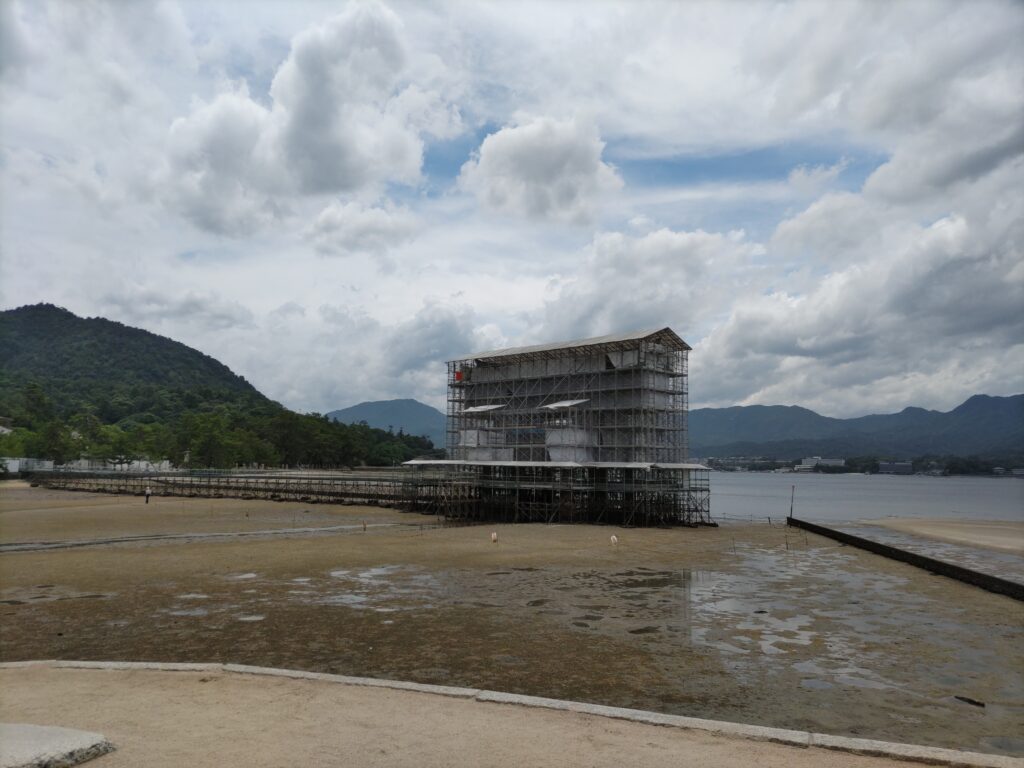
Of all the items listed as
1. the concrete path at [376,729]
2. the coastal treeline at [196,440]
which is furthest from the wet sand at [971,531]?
the coastal treeline at [196,440]

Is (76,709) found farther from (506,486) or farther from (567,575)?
(506,486)

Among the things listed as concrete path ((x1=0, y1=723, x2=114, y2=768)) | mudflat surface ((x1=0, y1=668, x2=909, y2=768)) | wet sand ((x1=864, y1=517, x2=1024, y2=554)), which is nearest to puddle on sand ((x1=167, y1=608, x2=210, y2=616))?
mudflat surface ((x1=0, y1=668, x2=909, y2=768))

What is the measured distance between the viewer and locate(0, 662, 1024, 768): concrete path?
802 cm

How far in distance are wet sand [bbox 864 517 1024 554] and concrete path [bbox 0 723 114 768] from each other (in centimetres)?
5181

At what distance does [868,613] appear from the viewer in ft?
71.1

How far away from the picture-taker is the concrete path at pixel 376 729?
8016 mm

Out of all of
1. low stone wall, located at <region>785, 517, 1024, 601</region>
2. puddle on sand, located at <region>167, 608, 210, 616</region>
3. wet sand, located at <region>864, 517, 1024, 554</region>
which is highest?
→ puddle on sand, located at <region>167, 608, 210, 616</region>

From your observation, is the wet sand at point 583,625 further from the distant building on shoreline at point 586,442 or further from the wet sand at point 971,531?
the distant building on shoreline at point 586,442

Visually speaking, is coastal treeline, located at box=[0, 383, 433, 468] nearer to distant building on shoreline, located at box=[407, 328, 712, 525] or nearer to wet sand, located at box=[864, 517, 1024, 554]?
distant building on shoreline, located at box=[407, 328, 712, 525]

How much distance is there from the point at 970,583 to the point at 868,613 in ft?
32.4

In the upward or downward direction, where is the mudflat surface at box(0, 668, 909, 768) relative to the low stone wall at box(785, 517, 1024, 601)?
upward

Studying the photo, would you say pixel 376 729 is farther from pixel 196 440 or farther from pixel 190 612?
pixel 196 440

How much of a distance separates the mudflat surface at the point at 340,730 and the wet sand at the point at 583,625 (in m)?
3.15

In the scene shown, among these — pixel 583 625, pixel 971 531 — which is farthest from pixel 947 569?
pixel 971 531
